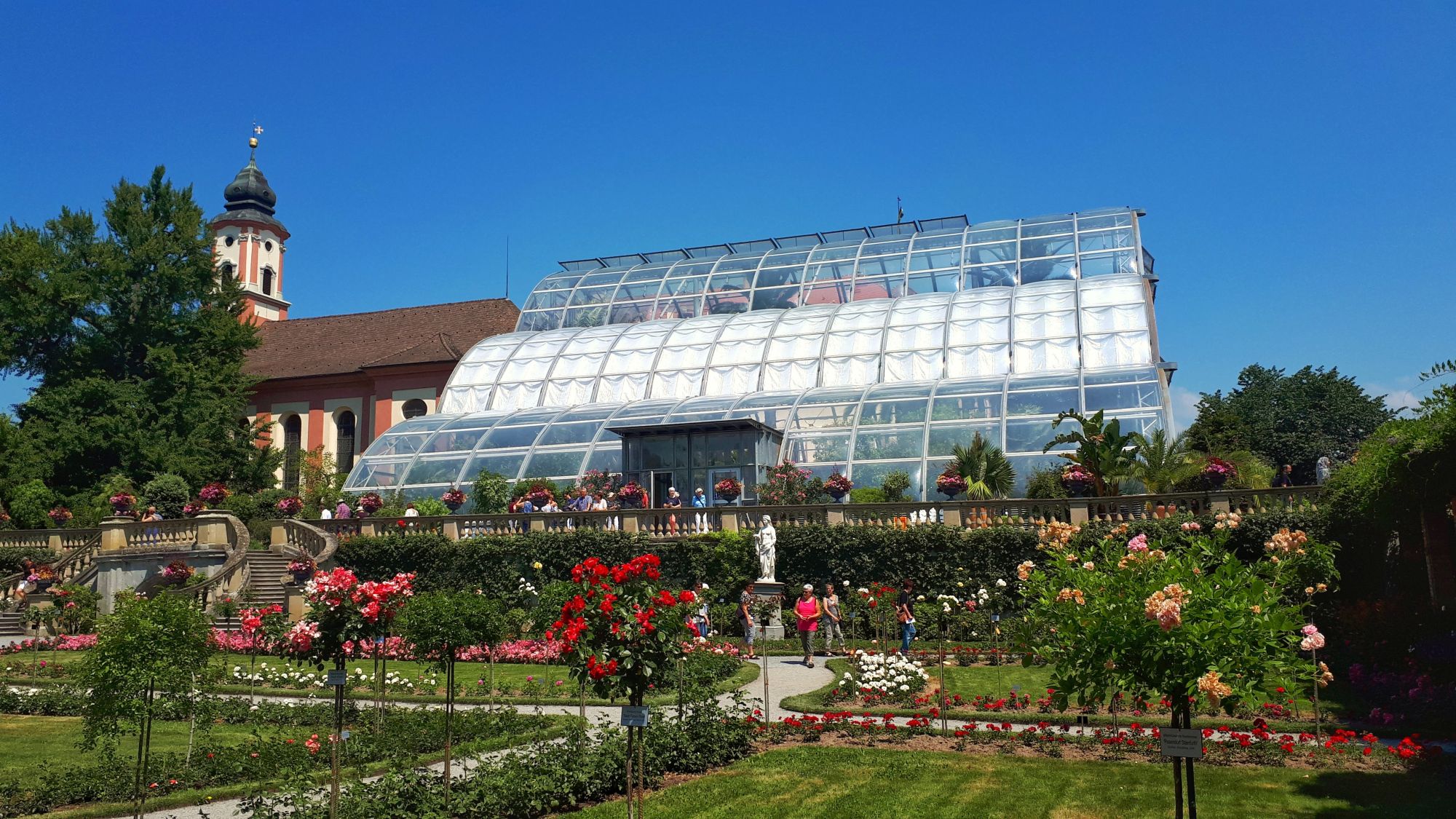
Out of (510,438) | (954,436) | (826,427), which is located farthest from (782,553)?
(510,438)

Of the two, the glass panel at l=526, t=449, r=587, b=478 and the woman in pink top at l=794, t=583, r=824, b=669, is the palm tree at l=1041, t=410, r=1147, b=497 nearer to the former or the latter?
the woman in pink top at l=794, t=583, r=824, b=669

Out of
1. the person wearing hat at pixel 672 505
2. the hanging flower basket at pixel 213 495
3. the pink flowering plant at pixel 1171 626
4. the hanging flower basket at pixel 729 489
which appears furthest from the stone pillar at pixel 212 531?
the pink flowering plant at pixel 1171 626

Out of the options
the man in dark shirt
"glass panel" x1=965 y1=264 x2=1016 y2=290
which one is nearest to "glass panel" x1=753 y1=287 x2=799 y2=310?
"glass panel" x1=965 y1=264 x2=1016 y2=290

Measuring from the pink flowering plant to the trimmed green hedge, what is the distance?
1774cm

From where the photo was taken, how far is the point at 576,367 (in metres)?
52.0

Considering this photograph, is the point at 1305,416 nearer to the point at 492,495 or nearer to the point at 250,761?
the point at 492,495

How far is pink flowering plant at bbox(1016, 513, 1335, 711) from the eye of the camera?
7.73 metres

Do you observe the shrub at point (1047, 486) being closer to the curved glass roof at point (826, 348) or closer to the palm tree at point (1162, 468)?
the palm tree at point (1162, 468)


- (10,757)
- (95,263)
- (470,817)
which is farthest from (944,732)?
(95,263)

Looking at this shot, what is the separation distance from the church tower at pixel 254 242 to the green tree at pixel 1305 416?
6497 cm

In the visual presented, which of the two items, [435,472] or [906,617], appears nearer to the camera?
[906,617]

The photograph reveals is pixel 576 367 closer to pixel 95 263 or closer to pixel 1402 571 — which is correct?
pixel 95 263

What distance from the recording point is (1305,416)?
240 ft

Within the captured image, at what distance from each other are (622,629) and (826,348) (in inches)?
1524
